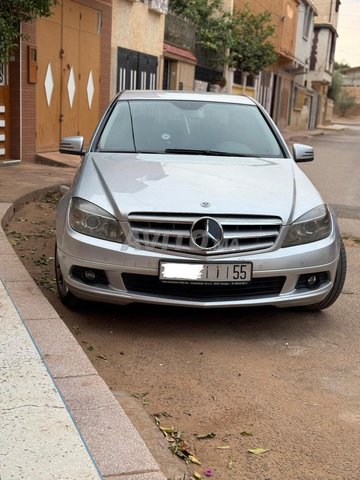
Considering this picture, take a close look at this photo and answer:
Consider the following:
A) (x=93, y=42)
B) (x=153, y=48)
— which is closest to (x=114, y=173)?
(x=93, y=42)

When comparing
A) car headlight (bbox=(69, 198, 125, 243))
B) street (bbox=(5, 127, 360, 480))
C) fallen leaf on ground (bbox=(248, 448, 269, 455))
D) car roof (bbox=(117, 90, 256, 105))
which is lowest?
street (bbox=(5, 127, 360, 480))

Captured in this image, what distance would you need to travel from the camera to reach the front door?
11797mm

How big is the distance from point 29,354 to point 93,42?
11.6 m

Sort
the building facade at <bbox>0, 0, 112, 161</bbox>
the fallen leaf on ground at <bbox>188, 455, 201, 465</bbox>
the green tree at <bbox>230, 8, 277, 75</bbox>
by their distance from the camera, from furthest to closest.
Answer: the green tree at <bbox>230, 8, 277, 75</bbox> < the building facade at <bbox>0, 0, 112, 161</bbox> < the fallen leaf on ground at <bbox>188, 455, 201, 465</bbox>

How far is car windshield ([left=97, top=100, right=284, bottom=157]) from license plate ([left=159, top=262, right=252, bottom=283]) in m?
1.45

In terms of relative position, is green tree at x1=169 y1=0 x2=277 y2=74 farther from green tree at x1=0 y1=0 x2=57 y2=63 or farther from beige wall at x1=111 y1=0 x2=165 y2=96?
green tree at x1=0 y1=0 x2=57 y2=63

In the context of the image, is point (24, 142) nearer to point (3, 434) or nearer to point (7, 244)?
point (7, 244)

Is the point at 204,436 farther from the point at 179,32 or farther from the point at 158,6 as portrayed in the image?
the point at 179,32

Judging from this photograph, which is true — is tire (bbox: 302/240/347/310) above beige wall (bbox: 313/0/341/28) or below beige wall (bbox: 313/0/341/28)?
below

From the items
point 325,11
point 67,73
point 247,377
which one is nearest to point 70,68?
point 67,73

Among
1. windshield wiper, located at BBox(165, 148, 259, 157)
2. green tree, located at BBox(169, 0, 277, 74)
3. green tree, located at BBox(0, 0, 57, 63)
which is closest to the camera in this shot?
windshield wiper, located at BBox(165, 148, 259, 157)

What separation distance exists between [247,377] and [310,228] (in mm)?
1084

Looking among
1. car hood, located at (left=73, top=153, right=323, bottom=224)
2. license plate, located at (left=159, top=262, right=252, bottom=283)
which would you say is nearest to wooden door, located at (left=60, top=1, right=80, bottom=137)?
car hood, located at (left=73, top=153, right=323, bottom=224)

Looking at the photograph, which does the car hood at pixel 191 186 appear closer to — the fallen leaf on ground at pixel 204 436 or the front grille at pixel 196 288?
the front grille at pixel 196 288
